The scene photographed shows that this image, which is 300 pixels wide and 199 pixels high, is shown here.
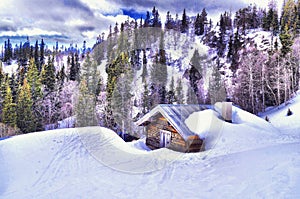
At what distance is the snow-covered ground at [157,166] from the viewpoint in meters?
6.68

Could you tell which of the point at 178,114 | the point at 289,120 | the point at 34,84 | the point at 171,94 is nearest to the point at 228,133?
the point at 178,114

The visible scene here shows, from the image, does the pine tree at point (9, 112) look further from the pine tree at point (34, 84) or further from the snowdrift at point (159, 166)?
the snowdrift at point (159, 166)

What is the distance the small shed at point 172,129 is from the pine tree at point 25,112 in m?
19.7

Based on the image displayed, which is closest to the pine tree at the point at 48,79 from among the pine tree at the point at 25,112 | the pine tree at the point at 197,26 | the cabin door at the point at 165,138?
the pine tree at the point at 25,112

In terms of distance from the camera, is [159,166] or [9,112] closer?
[159,166]

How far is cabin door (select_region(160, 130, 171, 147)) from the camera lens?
11261mm

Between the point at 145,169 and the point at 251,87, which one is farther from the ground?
the point at 251,87

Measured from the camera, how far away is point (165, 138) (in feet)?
37.8

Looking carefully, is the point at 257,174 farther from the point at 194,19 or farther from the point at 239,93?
the point at 194,19

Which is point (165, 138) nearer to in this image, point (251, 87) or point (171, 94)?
point (171, 94)

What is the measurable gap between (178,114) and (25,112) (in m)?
23.1

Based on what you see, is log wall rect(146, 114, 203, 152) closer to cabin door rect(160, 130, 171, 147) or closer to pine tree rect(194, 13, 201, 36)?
cabin door rect(160, 130, 171, 147)

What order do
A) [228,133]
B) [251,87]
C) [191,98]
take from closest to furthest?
1. [228,133]
2. [191,98]
3. [251,87]

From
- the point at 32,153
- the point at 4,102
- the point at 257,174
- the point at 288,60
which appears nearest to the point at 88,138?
the point at 32,153
